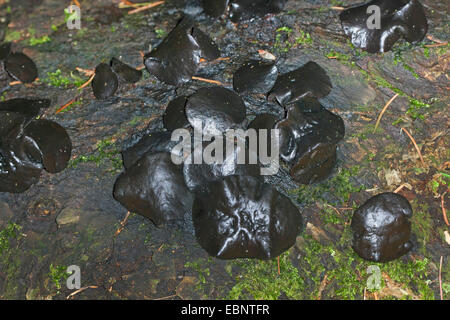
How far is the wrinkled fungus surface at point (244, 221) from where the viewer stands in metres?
2.53

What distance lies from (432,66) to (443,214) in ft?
4.55

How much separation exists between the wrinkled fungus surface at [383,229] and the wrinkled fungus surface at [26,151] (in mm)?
2381

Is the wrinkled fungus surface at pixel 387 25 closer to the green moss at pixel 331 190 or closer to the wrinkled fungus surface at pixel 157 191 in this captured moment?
the green moss at pixel 331 190

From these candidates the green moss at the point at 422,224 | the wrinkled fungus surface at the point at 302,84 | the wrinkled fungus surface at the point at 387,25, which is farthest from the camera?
the wrinkled fungus surface at the point at 387,25

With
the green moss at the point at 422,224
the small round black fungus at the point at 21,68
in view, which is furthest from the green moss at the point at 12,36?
the green moss at the point at 422,224

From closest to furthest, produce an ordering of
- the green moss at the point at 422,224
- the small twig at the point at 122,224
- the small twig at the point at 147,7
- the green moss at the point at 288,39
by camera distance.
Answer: the green moss at the point at 422,224 → the small twig at the point at 122,224 → the green moss at the point at 288,39 → the small twig at the point at 147,7

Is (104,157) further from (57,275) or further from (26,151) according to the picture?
(57,275)

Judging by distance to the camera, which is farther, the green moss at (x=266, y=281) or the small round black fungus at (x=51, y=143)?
the small round black fungus at (x=51, y=143)

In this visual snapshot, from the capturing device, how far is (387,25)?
329 cm

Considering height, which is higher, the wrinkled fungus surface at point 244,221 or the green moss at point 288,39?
the green moss at point 288,39

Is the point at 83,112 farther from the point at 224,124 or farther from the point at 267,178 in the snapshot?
the point at 267,178

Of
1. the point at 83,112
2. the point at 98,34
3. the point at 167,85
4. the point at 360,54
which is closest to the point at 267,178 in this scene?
the point at 167,85

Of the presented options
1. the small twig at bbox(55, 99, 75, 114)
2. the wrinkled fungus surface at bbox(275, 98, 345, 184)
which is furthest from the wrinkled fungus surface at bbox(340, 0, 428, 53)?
the small twig at bbox(55, 99, 75, 114)

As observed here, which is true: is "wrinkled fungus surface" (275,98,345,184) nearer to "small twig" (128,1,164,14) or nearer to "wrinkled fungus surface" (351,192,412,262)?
"wrinkled fungus surface" (351,192,412,262)
